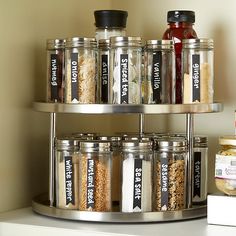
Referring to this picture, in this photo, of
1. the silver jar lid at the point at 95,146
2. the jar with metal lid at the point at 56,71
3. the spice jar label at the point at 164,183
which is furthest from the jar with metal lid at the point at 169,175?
the jar with metal lid at the point at 56,71

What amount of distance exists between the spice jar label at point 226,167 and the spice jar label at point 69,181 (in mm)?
280

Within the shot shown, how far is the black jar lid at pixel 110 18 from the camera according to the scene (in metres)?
1.36

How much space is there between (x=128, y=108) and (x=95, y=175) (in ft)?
0.47

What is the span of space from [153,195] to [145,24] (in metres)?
0.48

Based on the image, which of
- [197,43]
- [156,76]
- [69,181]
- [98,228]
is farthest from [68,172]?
[197,43]

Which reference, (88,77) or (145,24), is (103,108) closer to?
(88,77)

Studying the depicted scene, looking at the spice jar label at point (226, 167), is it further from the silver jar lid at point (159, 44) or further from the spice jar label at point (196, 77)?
the silver jar lid at point (159, 44)

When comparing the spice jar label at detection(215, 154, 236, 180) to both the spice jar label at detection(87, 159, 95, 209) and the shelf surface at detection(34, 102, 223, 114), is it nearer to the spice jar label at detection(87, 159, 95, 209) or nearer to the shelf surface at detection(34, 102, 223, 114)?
the shelf surface at detection(34, 102, 223, 114)

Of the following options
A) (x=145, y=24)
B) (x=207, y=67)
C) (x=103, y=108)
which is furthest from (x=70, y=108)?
(x=145, y=24)

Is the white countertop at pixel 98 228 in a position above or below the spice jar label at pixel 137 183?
below

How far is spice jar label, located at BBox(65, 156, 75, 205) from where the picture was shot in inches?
50.9

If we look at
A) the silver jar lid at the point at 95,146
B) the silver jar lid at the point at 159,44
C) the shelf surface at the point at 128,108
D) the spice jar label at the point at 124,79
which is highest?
the silver jar lid at the point at 159,44

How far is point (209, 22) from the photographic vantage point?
4.97ft

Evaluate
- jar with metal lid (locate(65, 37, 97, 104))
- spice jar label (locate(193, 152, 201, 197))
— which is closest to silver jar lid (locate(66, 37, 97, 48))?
jar with metal lid (locate(65, 37, 97, 104))
